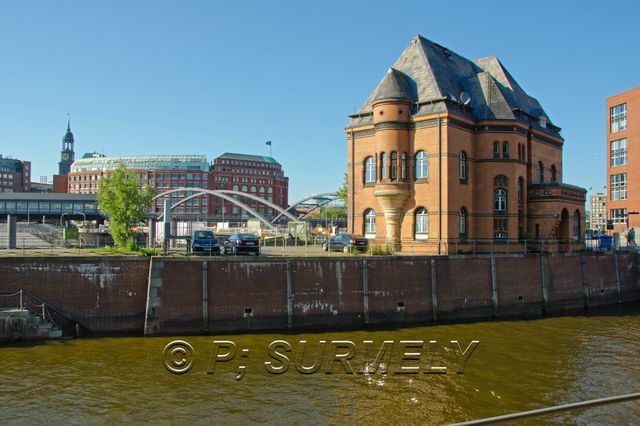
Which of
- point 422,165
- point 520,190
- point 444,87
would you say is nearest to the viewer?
point 422,165

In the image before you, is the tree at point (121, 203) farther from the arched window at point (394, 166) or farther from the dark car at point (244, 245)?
the arched window at point (394, 166)

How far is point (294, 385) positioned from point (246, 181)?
134 meters

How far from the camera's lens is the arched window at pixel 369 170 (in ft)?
136

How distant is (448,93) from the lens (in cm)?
3891

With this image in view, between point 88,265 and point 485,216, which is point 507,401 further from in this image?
point 485,216

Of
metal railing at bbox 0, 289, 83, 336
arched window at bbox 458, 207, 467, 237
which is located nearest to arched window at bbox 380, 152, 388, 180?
arched window at bbox 458, 207, 467, 237

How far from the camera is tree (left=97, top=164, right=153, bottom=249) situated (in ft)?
128

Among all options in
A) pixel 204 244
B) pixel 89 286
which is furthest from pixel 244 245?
pixel 89 286

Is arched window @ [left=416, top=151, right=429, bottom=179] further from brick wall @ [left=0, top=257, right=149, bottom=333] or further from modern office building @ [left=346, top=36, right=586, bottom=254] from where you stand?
brick wall @ [left=0, top=257, right=149, bottom=333]

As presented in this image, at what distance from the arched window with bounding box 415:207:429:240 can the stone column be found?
1211 mm

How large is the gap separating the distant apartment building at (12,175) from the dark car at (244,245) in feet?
525

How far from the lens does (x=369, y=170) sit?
137 ft

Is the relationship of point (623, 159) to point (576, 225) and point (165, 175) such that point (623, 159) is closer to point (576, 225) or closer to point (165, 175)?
point (576, 225)

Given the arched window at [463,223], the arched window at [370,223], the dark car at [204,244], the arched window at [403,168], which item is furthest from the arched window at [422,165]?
the dark car at [204,244]
